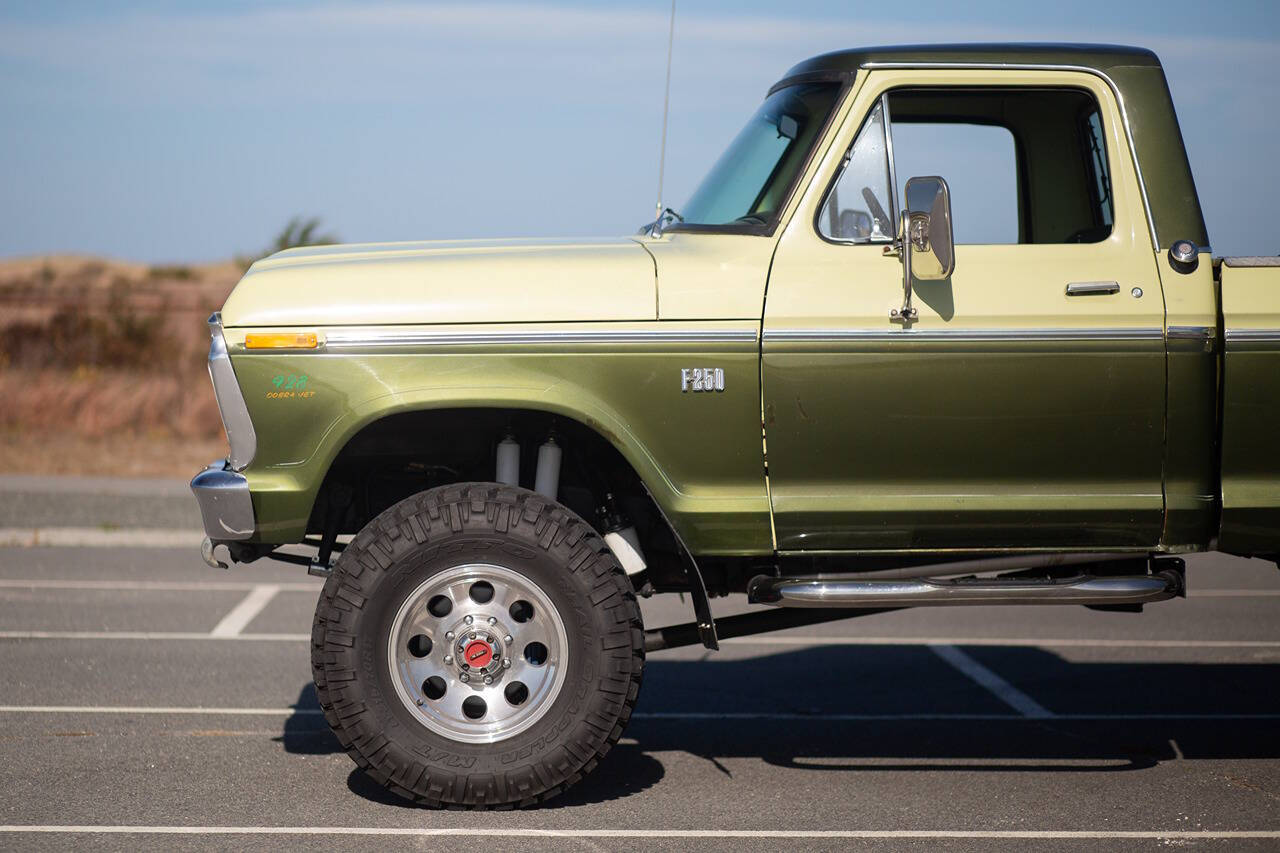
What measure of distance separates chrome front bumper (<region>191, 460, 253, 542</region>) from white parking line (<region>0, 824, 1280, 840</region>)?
38.9 inches

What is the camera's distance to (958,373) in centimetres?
494

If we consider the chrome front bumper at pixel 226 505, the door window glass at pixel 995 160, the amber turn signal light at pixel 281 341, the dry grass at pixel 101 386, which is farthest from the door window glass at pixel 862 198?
the dry grass at pixel 101 386

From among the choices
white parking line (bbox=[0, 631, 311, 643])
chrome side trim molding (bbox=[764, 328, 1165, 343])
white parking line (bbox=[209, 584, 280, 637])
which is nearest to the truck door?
chrome side trim molding (bbox=[764, 328, 1165, 343])

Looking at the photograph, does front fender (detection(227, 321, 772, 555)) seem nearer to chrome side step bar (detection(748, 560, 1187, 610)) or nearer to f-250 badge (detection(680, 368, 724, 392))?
f-250 badge (detection(680, 368, 724, 392))

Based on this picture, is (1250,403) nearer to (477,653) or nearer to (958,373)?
(958,373)

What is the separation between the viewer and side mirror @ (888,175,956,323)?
15.5 feet

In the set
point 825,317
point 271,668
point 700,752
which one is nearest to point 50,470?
point 271,668

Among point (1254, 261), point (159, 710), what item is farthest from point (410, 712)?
point (1254, 261)

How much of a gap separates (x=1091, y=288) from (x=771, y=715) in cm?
258

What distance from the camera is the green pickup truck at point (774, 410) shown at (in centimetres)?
482

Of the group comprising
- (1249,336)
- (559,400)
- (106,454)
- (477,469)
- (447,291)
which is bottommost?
(106,454)

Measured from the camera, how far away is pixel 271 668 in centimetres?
732

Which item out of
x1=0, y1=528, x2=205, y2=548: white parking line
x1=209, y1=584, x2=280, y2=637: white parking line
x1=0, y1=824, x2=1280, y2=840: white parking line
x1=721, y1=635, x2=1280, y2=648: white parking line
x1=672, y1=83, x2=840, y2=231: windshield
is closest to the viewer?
x1=0, y1=824, x2=1280, y2=840: white parking line

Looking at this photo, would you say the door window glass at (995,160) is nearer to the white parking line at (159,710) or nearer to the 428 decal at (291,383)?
the 428 decal at (291,383)
